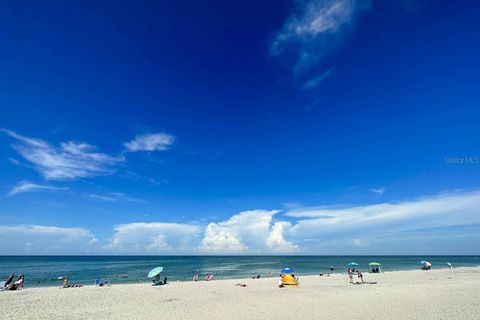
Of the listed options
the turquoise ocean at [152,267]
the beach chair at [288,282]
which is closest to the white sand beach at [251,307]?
the beach chair at [288,282]

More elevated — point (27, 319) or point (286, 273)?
point (286, 273)

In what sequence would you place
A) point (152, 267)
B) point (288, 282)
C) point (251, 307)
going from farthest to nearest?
point (152, 267) → point (288, 282) → point (251, 307)

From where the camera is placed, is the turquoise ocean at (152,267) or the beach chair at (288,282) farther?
the turquoise ocean at (152,267)

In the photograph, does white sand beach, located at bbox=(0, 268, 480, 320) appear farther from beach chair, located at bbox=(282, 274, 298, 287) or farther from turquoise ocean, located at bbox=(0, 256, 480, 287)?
turquoise ocean, located at bbox=(0, 256, 480, 287)

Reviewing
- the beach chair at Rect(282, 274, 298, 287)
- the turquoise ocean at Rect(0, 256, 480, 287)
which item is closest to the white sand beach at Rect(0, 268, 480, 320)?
the beach chair at Rect(282, 274, 298, 287)

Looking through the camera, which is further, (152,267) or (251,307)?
(152,267)

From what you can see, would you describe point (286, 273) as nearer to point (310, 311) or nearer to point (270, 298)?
point (270, 298)

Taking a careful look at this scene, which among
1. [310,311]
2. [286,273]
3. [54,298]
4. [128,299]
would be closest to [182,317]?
[310,311]

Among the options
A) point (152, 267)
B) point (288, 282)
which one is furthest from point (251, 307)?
point (152, 267)

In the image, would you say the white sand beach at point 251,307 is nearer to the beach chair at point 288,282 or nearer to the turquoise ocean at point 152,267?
the beach chair at point 288,282

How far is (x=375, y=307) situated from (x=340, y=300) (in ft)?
10.3

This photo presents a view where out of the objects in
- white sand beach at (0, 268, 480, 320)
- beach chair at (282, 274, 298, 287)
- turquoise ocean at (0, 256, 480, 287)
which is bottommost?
white sand beach at (0, 268, 480, 320)

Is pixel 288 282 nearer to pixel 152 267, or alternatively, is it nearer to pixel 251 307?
pixel 251 307

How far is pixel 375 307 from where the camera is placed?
17047 mm
